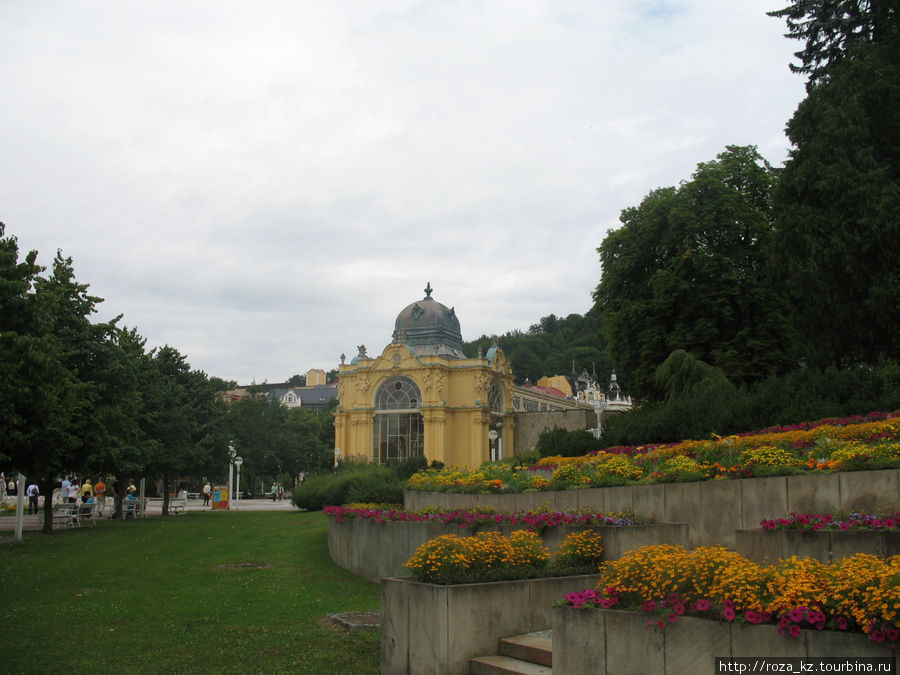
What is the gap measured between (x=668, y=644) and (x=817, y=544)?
106 inches

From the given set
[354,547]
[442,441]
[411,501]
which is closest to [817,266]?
[411,501]

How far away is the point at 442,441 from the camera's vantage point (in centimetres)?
5422

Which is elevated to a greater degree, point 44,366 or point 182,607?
point 44,366

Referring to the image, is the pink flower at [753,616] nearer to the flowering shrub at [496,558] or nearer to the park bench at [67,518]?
the flowering shrub at [496,558]

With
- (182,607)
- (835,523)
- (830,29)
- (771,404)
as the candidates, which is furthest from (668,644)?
(830,29)

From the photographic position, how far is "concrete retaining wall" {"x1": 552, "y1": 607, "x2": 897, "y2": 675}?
5.50 m

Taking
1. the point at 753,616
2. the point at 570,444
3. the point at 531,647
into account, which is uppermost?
the point at 570,444

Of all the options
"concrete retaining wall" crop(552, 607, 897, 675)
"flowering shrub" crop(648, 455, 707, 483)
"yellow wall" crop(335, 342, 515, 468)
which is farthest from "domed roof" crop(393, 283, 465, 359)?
"concrete retaining wall" crop(552, 607, 897, 675)

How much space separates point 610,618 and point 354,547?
33.1 ft

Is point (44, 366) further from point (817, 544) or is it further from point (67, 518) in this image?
point (67, 518)

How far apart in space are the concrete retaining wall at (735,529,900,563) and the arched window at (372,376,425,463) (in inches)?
1860

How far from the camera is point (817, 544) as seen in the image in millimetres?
8094

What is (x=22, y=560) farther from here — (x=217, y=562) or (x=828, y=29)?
(x=828, y=29)

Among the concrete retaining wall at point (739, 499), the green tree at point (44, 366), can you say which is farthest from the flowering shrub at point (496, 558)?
the green tree at point (44, 366)
